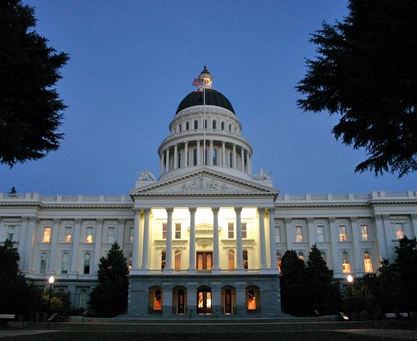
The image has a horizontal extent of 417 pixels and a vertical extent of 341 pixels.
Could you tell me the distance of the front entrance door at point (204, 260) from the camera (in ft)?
179

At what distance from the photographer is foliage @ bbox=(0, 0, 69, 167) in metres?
17.7

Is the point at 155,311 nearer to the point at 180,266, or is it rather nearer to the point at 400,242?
the point at 180,266

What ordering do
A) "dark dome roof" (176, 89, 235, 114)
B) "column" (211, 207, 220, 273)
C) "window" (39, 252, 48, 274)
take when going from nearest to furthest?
"column" (211, 207, 220, 273), "window" (39, 252, 48, 274), "dark dome roof" (176, 89, 235, 114)

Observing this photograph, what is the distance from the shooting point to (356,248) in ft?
192

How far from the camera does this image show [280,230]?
60562mm

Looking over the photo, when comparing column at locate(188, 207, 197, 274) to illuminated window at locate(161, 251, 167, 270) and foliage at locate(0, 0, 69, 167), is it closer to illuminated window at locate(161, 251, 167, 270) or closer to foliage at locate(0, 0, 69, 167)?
illuminated window at locate(161, 251, 167, 270)

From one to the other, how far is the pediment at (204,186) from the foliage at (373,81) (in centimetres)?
3148

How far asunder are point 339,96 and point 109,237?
155 ft

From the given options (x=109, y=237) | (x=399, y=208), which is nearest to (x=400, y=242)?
(x=399, y=208)

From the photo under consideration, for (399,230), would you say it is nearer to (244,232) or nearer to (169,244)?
(244,232)

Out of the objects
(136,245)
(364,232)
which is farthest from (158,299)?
(364,232)

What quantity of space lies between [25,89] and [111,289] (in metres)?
35.1

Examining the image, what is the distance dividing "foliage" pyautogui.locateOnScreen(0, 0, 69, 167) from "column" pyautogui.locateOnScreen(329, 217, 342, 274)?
151ft

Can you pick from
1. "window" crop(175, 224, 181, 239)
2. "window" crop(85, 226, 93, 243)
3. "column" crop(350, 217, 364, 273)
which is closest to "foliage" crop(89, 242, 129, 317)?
"window" crop(175, 224, 181, 239)
